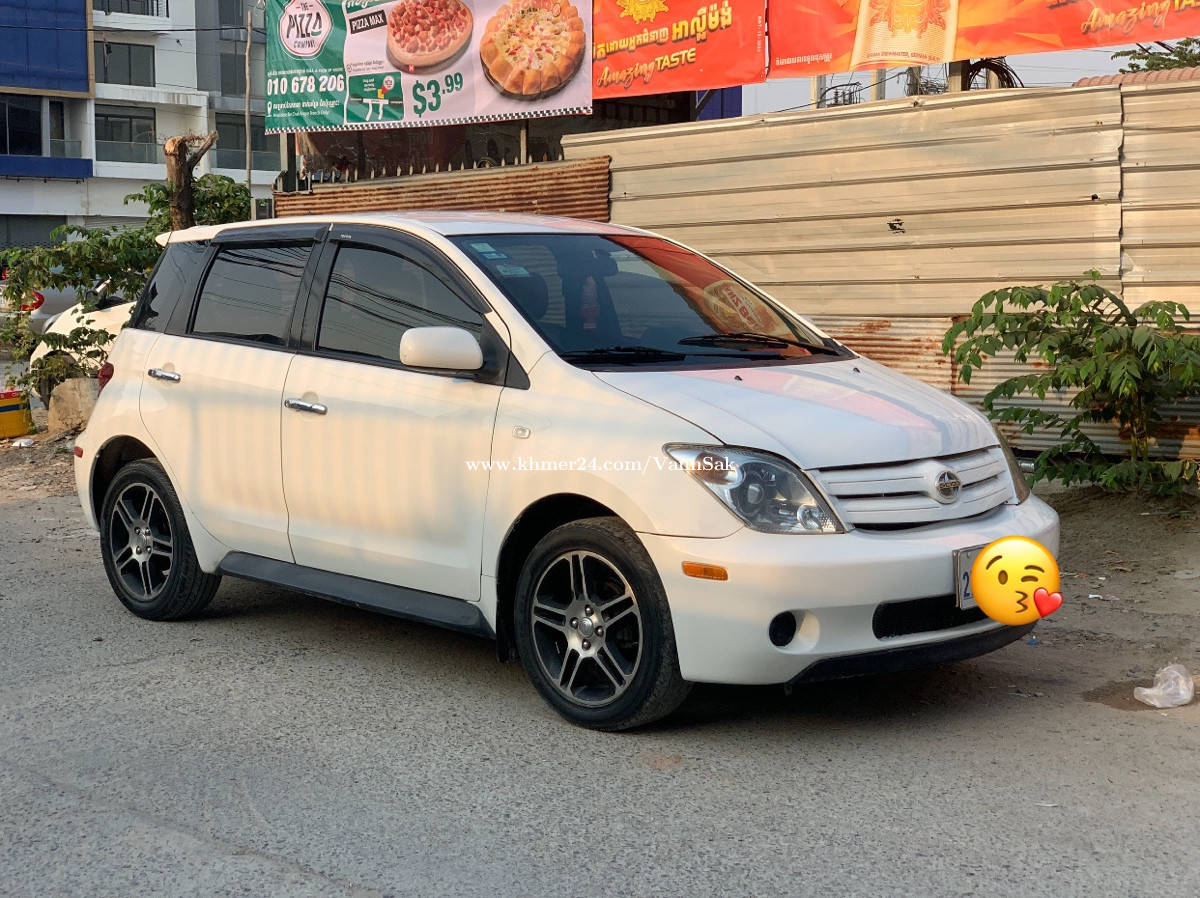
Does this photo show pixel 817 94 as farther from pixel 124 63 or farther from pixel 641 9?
pixel 124 63

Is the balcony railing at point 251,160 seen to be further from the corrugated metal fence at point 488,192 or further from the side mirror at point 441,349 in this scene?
the side mirror at point 441,349

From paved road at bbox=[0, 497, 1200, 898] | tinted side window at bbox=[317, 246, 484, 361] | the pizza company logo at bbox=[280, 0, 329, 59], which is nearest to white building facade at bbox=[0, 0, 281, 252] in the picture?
the pizza company logo at bbox=[280, 0, 329, 59]

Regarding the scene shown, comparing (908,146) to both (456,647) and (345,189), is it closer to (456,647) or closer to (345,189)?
(456,647)

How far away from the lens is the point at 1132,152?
28.6ft

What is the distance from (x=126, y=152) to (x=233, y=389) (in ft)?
171

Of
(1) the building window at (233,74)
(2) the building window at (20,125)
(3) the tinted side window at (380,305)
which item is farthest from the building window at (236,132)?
(3) the tinted side window at (380,305)

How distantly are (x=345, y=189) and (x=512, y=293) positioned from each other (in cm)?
931

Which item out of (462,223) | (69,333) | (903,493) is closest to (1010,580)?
(903,493)

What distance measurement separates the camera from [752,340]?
5539 mm

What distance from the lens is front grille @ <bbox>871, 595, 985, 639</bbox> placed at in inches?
174

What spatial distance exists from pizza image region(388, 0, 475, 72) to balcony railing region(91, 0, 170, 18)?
46238mm

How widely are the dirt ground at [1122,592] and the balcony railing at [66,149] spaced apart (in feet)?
155

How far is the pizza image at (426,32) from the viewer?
41.1 feet

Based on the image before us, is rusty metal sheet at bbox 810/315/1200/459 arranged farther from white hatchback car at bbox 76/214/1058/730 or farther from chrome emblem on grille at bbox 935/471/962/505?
chrome emblem on grille at bbox 935/471/962/505
